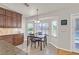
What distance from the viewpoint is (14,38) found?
6.79 feet

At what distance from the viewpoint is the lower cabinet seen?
1894 mm

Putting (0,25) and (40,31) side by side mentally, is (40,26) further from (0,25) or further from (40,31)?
(0,25)

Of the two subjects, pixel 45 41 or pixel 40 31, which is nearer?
pixel 40 31

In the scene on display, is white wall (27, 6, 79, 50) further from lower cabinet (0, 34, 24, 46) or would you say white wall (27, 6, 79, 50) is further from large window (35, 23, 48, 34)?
lower cabinet (0, 34, 24, 46)

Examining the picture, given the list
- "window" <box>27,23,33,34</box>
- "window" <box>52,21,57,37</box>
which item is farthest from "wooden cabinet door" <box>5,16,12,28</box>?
A: "window" <box>52,21,57,37</box>

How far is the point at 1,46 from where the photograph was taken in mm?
1679

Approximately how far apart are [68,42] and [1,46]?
1.17 meters

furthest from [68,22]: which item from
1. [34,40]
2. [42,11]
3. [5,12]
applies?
[5,12]

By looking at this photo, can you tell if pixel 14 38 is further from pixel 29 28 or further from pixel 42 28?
pixel 42 28

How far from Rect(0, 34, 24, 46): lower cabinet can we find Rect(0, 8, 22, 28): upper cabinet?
0.61 feet

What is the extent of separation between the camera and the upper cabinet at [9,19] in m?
1.92

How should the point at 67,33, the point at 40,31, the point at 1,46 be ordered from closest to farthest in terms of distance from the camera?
the point at 1,46 < the point at 40,31 < the point at 67,33

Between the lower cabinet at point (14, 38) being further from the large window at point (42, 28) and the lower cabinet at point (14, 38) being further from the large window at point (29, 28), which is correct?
the large window at point (42, 28)

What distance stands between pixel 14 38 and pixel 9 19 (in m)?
0.35
